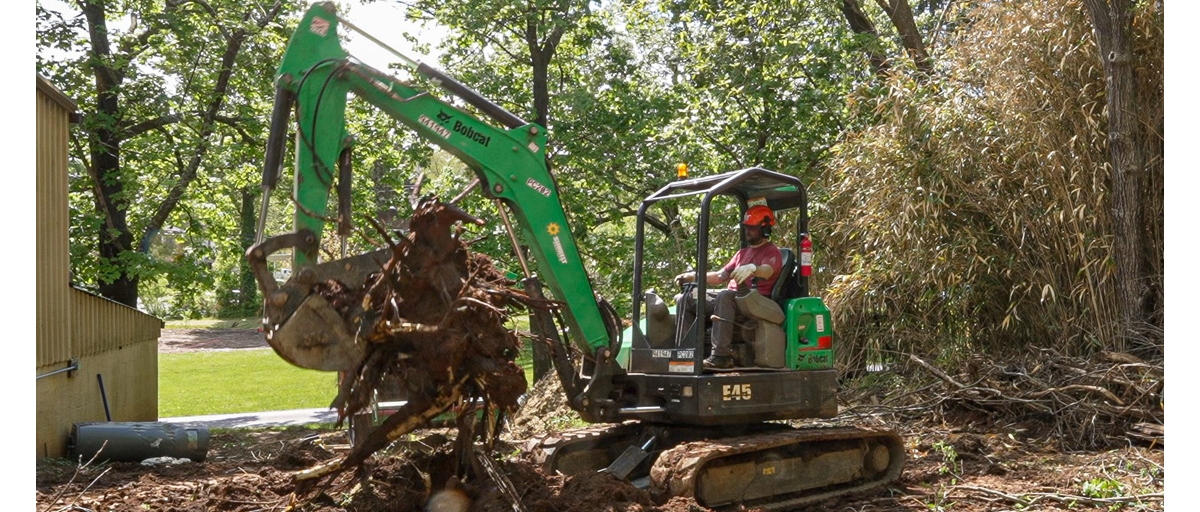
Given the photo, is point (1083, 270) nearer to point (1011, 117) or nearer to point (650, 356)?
point (1011, 117)

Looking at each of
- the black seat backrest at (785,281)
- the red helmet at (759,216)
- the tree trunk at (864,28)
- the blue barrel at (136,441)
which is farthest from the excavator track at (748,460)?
the tree trunk at (864,28)

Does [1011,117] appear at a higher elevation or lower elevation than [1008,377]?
higher

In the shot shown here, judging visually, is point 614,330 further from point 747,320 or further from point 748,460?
point 748,460

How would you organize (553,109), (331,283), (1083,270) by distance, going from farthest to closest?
(553,109), (1083,270), (331,283)

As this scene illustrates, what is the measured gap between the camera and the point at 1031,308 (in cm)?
1116

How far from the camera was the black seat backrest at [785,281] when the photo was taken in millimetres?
7848

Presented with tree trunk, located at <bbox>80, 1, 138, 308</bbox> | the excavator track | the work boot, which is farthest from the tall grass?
tree trunk, located at <bbox>80, 1, 138, 308</bbox>

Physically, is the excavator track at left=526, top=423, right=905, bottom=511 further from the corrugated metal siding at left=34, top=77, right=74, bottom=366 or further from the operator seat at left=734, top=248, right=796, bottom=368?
the corrugated metal siding at left=34, top=77, right=74, bottom=366

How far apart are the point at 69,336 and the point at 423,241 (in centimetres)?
642

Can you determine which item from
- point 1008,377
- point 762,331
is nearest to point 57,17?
point 762,331

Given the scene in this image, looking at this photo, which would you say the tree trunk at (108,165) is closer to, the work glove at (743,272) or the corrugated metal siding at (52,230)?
the corrugated metal siding at (52,230)

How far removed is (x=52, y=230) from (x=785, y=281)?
7.45 meters

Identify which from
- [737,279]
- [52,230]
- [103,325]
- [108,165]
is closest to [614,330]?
[737,279]

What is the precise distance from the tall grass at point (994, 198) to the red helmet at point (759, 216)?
13.9 ft
